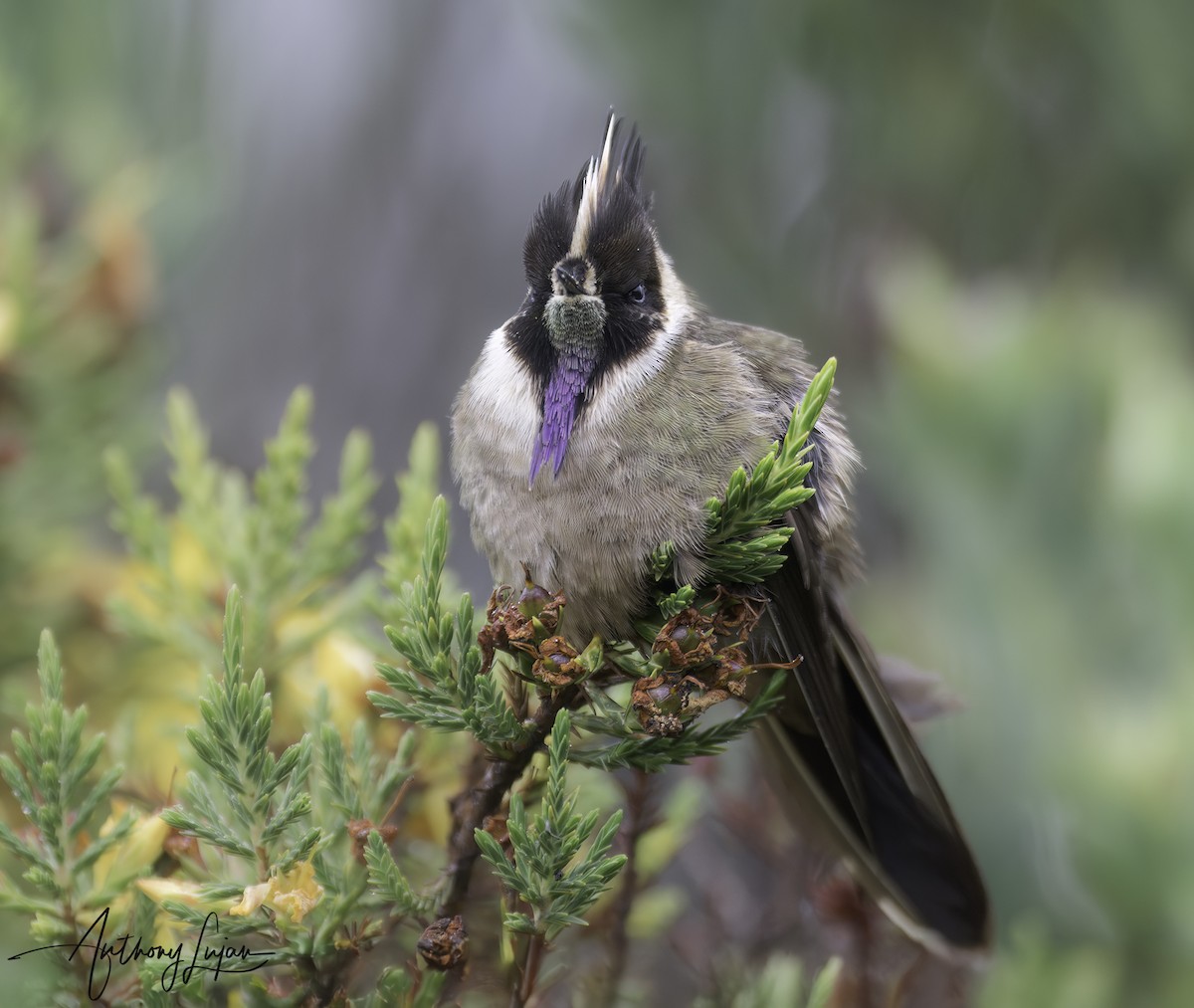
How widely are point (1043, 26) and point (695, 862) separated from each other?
3.07 metres

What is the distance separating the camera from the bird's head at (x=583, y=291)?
6.39 feet

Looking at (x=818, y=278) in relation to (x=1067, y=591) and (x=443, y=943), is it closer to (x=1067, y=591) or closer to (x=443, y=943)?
(x=1067, y=591)

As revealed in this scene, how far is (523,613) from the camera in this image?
1.52m

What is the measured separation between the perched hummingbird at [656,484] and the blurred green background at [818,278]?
32 centimetres

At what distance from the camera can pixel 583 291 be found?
1965mm

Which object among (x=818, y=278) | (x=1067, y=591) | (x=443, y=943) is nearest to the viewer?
(x=443, y=943)

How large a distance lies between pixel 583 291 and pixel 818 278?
9.06 feet

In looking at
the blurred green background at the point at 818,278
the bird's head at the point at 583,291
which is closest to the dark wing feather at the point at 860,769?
the blurred green background at the point at 818,278

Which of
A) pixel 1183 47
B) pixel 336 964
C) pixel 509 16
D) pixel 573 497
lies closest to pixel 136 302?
pixel 573 497

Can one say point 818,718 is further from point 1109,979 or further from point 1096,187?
point 1096,187

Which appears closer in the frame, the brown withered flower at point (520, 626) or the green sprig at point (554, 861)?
the green sprig at point (554, 861)
